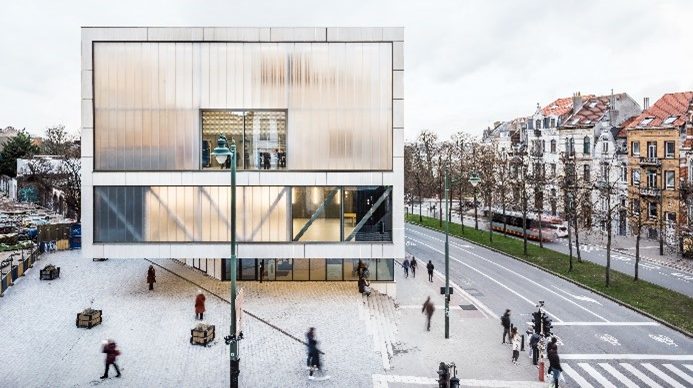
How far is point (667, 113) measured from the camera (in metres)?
56.0

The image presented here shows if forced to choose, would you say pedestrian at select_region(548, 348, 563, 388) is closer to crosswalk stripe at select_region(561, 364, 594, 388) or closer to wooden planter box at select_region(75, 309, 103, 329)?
crosswalk stripe at select_region(561, 364, 594, 388)

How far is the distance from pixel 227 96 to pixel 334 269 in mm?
11620

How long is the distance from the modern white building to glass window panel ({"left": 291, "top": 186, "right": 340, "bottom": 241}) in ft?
0.18

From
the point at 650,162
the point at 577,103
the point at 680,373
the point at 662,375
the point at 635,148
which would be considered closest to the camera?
the point at 662,375

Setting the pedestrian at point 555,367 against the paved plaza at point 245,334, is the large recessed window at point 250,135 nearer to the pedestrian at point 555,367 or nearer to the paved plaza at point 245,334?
the paved plaza at point 245,334

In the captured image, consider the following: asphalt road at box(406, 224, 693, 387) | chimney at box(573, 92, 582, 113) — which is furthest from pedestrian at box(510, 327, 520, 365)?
chimney at box(573, 92, 582, 113)

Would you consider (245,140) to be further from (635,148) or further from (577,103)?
(577,103)

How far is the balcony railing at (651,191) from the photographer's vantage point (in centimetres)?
5298

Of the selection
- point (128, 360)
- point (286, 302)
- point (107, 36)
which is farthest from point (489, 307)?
point (107, 36)

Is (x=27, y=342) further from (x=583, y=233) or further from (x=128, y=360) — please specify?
(x=583, y=233)

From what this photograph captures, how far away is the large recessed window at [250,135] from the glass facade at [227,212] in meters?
1.36

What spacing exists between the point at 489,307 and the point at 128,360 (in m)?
19.8

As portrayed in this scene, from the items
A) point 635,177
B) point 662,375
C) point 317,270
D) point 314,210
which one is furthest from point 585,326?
point 635,177

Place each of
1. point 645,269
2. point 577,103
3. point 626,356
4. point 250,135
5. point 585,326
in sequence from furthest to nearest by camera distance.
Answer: point 577,103 < point 645,269 < point 250,135 < point 585,326 < point 626,356
